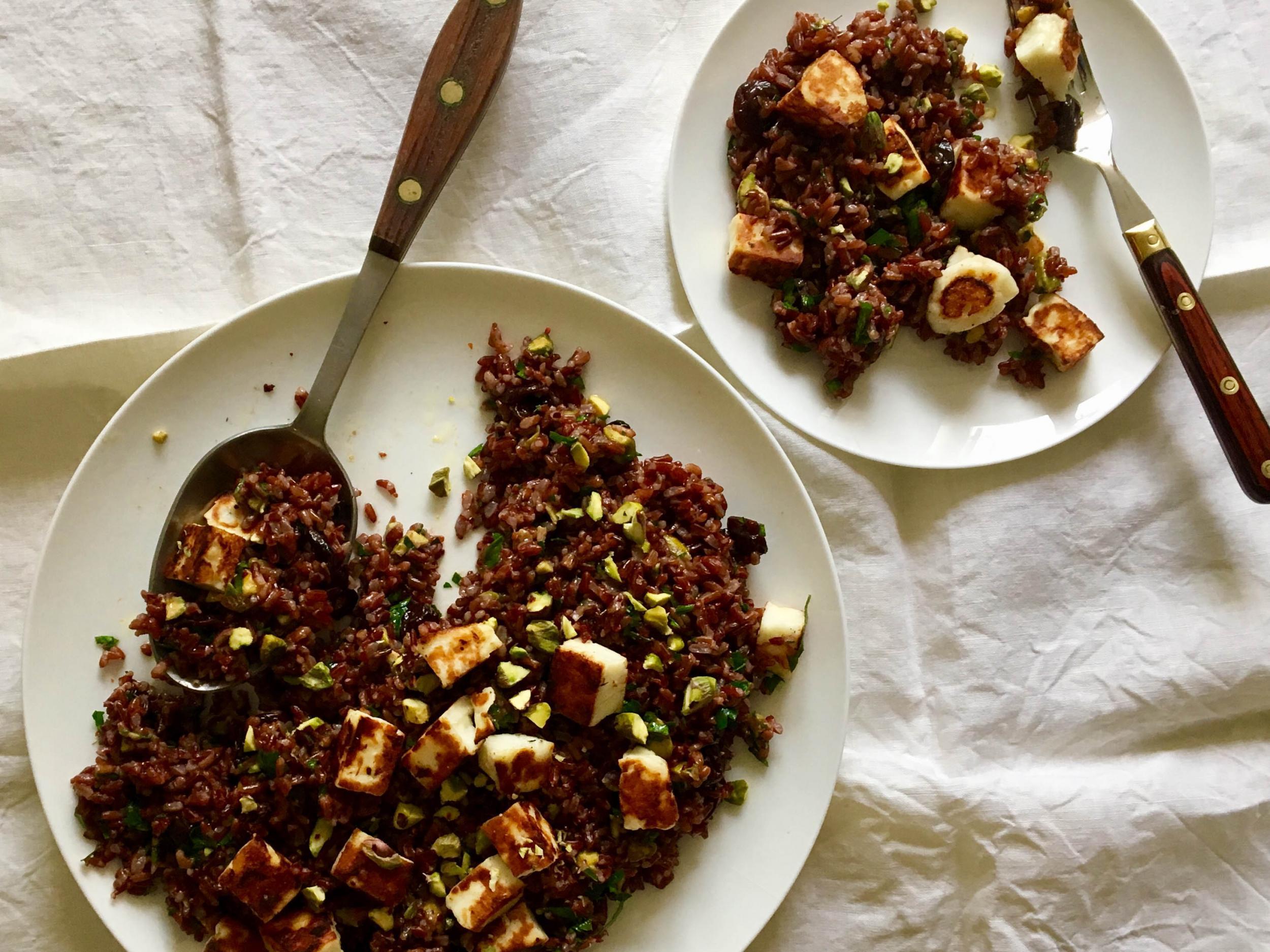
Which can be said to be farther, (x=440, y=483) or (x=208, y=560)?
(x=440, y=483)

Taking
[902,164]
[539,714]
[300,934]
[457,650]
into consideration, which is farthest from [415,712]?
[902,164]

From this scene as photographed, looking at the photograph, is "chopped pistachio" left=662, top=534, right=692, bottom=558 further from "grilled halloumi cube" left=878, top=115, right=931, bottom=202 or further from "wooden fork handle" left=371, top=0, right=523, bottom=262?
"grilled halloumi cube" left=878, top=115, right=931, bottom=202

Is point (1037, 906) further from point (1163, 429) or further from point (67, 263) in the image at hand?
point (67, 263)

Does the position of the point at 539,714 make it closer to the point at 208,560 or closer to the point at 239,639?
the point at 239,639

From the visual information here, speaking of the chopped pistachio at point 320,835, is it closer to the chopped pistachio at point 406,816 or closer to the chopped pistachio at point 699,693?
the chopped pistachio at point 406,816

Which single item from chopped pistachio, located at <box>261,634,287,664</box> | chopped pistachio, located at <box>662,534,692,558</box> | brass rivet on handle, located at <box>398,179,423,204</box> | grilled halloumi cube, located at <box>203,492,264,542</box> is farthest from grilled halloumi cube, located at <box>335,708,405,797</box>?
brass rivet on handle, located at <box>398,179,423,204</box>
